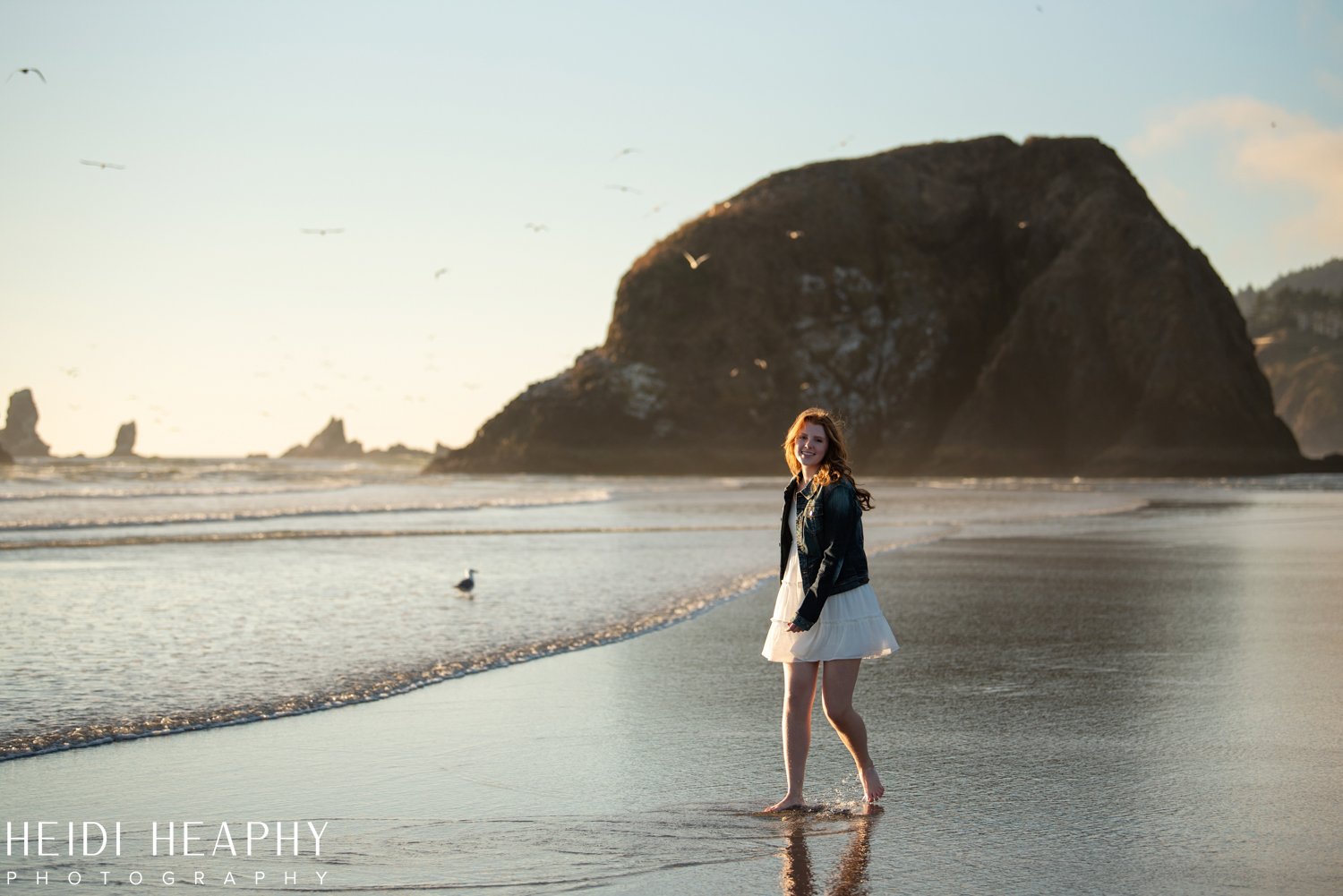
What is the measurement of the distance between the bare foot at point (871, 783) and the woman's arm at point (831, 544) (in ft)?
2.40

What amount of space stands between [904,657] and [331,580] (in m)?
7.73

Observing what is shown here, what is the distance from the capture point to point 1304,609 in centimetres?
1161

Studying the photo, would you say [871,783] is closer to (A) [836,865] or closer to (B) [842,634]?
(B) [842,634]

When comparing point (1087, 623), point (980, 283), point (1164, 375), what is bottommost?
point (1087, 623)

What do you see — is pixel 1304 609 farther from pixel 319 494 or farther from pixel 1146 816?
pixel 319 494

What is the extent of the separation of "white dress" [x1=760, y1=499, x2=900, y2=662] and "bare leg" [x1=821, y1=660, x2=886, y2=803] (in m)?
0.08

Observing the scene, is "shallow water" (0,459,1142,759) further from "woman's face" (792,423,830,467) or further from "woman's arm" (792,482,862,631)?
"woman's face" (792,423,830,467)

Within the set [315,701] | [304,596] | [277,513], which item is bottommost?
[315,701]

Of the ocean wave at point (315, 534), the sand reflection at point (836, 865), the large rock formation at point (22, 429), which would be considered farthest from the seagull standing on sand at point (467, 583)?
the large rock formation at point (22, 429)

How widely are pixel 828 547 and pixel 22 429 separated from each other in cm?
17651

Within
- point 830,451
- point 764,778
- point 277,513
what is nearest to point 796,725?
point 764,778

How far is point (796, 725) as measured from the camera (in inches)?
214

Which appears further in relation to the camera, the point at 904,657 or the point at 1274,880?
the point at 904,657

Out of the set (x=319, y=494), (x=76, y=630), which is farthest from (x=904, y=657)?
(x=319, y=494)
